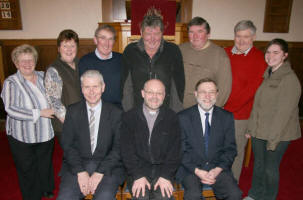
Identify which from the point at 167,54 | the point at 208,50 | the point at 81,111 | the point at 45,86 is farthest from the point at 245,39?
the point at 45,86

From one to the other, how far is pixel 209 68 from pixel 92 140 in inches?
50.2

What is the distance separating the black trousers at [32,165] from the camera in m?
2.02

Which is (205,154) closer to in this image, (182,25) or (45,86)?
(45,86)

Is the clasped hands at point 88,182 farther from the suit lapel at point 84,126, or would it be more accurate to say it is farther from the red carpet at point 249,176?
the red carpet at point 249,176

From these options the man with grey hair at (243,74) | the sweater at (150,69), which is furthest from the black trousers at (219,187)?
the sweater at (150,69)

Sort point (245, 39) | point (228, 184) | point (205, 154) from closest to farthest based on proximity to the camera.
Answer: point (228, 184)
point (205, 154)
point (245, 39)

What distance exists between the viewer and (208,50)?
7.18ft

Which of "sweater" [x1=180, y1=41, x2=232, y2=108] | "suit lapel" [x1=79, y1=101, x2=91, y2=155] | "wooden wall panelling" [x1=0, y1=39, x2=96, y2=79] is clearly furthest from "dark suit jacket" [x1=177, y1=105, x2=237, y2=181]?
"wooden wall panelling" [x1=0, y1=39, x2=96, y2=79]

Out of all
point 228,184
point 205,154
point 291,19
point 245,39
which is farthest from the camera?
point 291,19

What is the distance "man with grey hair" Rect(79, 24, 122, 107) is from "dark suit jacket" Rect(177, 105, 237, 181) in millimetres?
735

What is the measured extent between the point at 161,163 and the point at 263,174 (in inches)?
44.0

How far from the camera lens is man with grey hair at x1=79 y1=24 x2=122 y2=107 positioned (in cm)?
212

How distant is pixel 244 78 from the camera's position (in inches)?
87.7

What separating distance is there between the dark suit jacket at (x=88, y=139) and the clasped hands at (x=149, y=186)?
0.21 m
